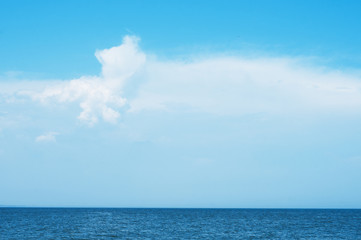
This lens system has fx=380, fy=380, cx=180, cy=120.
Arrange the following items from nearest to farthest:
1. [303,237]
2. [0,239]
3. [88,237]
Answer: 1. [0,239]
2. [88,237]
3. [303,237]

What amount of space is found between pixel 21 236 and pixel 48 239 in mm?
5516

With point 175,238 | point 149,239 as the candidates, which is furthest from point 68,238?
point 175,238

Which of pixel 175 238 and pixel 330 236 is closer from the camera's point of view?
pixel 175 238

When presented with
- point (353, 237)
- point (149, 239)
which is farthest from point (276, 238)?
point (149, 239)

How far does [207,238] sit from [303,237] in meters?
13.4

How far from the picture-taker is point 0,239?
44.4 metres

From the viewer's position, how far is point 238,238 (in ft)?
162

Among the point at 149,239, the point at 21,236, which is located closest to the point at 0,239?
the point at 21,236

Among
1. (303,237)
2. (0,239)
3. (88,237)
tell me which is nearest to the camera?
(0,239)

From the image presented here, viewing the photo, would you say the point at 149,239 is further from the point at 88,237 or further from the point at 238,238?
the point at 238,238

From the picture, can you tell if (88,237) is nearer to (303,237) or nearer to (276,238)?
(276,238)

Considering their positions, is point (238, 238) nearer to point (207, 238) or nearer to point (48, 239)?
point (207, 238)

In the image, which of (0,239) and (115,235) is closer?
(0,239)

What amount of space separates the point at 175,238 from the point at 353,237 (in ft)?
82.5
